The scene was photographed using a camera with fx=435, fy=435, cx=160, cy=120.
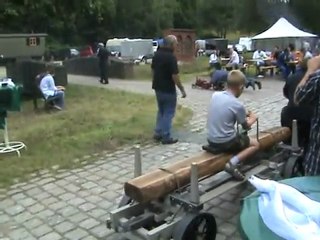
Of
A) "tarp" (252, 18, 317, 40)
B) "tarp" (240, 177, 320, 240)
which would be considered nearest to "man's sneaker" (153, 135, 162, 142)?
"tarp" (240, 177, 320, 240)

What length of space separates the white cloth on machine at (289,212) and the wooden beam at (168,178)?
1.60m

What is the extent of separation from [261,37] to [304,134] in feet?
62.8

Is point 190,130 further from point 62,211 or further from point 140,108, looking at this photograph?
point 62,211

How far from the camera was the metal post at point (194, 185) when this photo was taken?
146 inches

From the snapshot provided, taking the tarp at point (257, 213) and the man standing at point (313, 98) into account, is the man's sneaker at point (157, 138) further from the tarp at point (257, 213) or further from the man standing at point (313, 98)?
the tarp at point (257, 213)

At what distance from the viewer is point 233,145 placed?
15.2ft

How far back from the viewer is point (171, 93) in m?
7.73

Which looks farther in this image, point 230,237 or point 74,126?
point 74,126

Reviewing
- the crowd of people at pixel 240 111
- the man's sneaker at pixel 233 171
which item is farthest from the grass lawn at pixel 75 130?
the man's sneaker at pixel 233 171

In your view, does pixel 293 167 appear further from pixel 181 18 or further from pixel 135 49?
pixel 181 18

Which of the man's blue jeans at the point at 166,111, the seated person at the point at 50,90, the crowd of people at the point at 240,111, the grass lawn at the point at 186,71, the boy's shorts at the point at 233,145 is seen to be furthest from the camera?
the grass lawn at the point at 186,71

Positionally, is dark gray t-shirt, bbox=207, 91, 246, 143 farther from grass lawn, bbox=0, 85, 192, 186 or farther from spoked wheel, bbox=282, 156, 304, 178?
grass lawn, bbox=0, 85, 192, 186

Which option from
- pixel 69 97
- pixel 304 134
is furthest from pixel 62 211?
pixel 69 97

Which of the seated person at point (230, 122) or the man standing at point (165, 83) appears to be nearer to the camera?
the seated person at point (230, 122)
